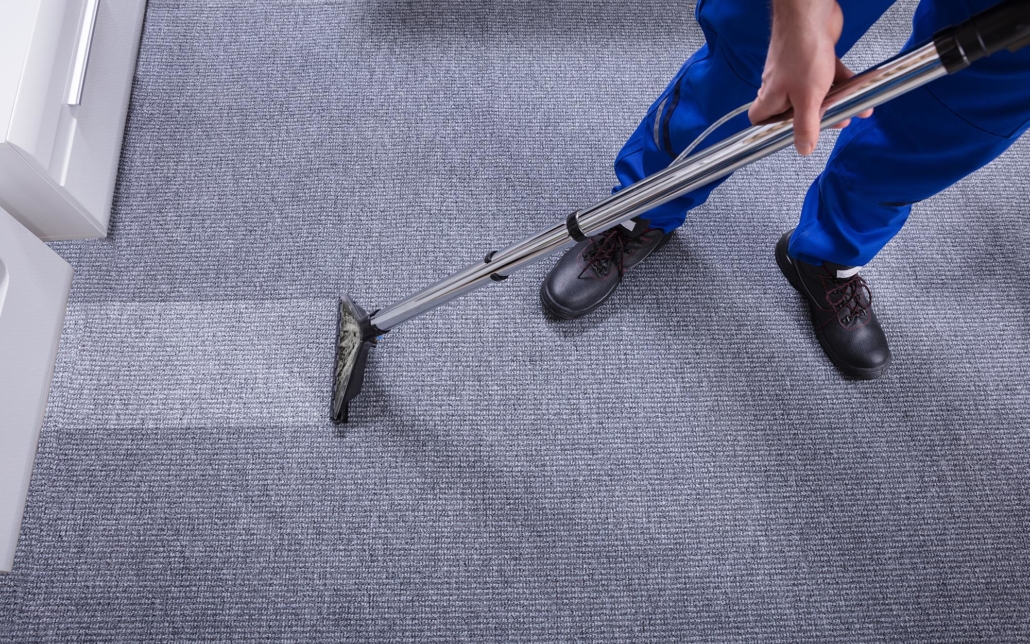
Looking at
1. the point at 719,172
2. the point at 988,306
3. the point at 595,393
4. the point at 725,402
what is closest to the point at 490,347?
the point at 595,393

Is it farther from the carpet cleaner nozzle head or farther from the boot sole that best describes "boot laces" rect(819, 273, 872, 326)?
the carpet cleaner nozzle head

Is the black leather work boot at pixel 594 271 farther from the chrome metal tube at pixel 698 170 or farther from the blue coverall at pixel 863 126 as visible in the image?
the chrome metal tube at pixel 698 170

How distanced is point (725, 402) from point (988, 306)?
521mm

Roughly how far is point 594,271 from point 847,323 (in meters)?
0.43

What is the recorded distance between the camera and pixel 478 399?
1037 mm

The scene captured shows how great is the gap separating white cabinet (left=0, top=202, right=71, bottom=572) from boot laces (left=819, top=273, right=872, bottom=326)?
1.27 m

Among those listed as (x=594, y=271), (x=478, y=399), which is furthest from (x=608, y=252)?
(x=478, y=399)

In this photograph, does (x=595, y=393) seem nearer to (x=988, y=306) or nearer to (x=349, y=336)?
(x=349, y=336)

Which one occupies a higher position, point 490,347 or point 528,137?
point 528,137

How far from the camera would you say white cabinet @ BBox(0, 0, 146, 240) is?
936mm

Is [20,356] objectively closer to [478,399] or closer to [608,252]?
[478,399]

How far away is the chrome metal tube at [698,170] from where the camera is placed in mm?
520

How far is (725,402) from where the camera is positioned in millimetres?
1052

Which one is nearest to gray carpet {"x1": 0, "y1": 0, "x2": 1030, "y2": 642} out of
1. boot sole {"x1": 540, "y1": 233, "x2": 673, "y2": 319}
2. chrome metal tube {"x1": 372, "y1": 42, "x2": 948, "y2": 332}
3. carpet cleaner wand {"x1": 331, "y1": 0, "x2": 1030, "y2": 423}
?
boot sole {"x1": 540, "y1": 233, "x2": 673, "y2": 319}
